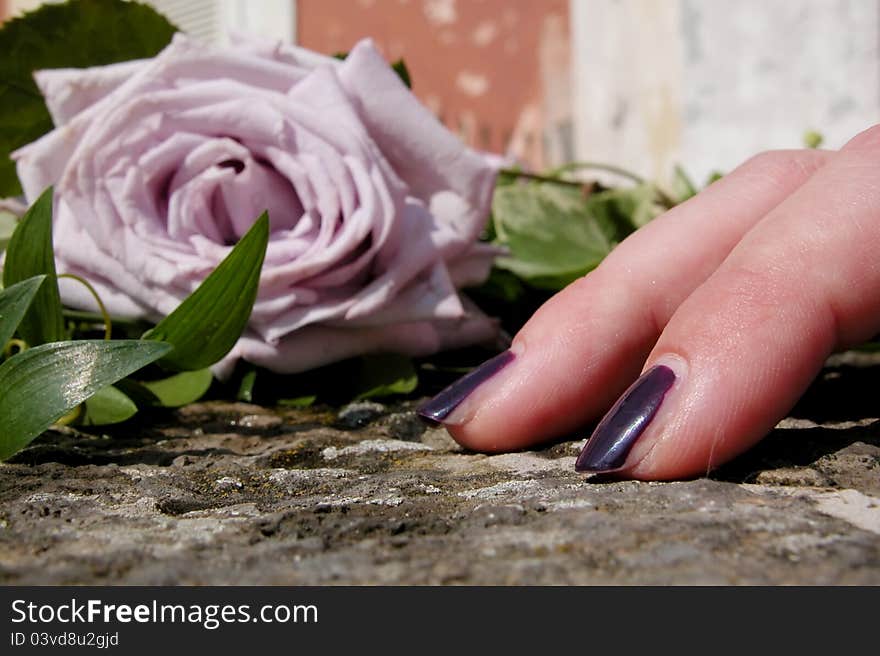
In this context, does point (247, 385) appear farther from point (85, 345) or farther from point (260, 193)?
point (85, 345)

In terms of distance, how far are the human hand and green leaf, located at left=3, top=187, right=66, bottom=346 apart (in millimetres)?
302

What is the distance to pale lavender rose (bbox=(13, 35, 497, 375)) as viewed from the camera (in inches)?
35.9

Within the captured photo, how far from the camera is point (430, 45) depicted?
15.6 ft

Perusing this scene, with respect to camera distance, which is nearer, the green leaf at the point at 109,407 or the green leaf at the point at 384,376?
the green leaf at the point at 109,407

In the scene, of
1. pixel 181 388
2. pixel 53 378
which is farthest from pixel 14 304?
pixel 181 388

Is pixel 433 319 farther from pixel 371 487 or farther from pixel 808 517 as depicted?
pixel 808 517

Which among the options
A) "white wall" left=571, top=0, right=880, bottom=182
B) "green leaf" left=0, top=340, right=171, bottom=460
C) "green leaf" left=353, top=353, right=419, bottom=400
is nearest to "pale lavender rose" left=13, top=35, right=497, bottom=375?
"green leaf" left=353, top=353, right=419, bottom=400

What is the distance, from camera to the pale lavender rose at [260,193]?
2.99ft

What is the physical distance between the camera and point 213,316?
0.78 metres

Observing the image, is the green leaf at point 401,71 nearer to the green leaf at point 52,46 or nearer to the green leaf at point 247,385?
the green leaf at point 52,46

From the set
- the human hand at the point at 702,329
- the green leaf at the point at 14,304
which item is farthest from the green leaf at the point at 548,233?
the green leaf at the point at 14,304

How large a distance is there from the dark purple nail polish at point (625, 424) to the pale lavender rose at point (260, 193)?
32cm
